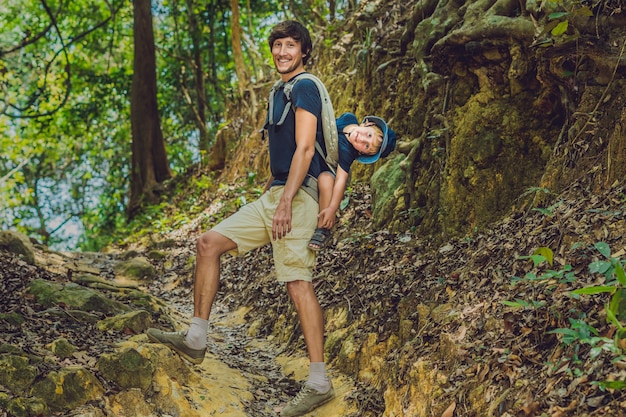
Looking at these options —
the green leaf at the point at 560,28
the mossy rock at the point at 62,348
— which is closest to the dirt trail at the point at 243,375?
the mossy rock at the point at 62,348

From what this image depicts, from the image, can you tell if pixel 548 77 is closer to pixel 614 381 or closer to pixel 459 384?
pixel 459 384

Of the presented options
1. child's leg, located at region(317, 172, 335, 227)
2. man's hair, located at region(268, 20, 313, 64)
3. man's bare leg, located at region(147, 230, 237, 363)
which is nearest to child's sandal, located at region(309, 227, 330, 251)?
child's leg, located at region(317, 172, 335, 227)

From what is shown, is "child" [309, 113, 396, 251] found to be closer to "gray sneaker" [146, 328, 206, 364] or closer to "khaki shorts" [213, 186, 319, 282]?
"khaki shorts" [213, 186, 319, 282]

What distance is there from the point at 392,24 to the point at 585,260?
6.03 metres

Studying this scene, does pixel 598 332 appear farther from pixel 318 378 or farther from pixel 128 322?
pixel 128 322

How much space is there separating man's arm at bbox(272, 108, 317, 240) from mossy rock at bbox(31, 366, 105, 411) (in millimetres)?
1562

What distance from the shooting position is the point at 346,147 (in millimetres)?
4910

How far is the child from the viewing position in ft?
15.4

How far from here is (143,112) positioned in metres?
16.6

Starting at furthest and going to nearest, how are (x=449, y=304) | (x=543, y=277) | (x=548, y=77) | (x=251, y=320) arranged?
1. (x=251, y=320)
2. (x=548, y=77)
3. (x=449, y=304)
4. (x=543, y=277)

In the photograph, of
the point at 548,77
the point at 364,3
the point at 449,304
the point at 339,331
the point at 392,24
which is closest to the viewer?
the point at 449,304

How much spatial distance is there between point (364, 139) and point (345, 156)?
191 millimetres

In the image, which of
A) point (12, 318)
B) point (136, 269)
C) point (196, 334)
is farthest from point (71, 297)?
point (136, 269)

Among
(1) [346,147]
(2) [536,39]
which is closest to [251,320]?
(1) [346,147]
